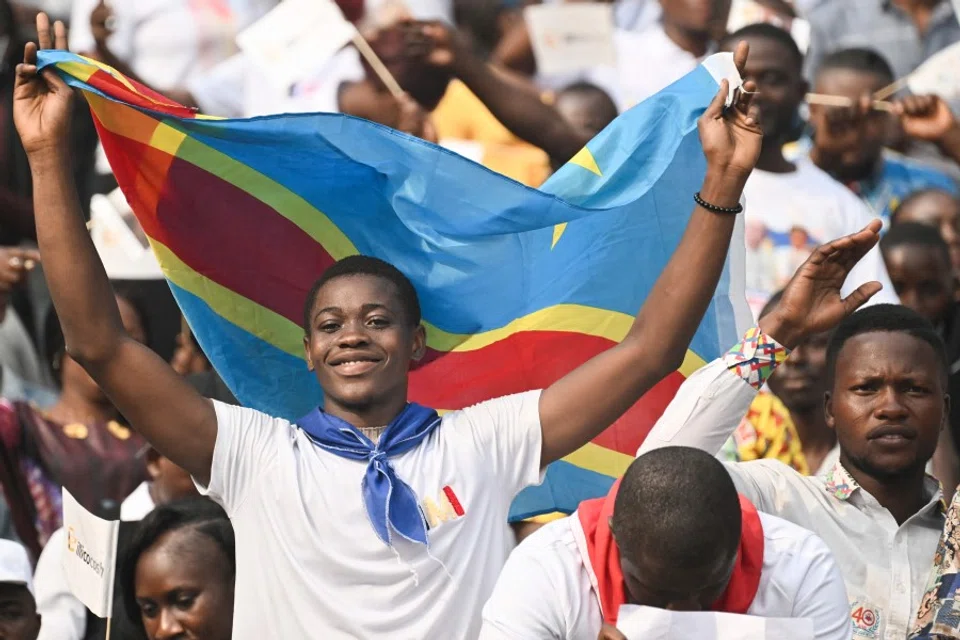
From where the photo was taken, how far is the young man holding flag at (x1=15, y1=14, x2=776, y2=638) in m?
3.79

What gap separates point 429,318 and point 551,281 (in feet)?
1.12

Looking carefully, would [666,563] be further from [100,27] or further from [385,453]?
[100,27]

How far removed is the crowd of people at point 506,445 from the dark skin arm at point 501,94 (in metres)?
0.01

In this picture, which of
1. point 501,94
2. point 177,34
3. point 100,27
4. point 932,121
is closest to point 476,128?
point 501,94

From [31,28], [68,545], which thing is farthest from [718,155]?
[31,28]

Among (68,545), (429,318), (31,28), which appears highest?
(31,28)

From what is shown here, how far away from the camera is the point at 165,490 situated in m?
5.71

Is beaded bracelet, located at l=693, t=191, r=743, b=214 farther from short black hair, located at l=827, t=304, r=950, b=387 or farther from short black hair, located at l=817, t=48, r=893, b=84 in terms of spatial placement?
short black hair, located at l=817, t=48, r=893, b=84

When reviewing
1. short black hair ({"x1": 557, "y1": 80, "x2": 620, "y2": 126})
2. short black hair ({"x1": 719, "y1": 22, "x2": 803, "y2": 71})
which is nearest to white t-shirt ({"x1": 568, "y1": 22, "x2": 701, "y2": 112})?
short black hair ({"x1": 557, "y1": 80, "x2": 620, "y2": 126})

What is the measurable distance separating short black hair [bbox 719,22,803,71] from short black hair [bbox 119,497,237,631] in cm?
328

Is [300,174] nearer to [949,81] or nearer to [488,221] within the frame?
[488,221]

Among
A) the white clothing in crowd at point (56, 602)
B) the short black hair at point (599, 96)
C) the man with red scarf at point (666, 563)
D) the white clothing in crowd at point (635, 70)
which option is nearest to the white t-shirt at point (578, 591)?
the man with red scarf at point (666, 563)

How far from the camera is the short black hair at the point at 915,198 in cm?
757

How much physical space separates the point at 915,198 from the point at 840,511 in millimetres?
3568
